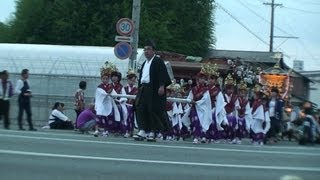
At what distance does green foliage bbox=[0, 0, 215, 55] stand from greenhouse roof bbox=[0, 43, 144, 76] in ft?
26.7

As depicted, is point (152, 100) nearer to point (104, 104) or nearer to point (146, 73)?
point (146, 73)

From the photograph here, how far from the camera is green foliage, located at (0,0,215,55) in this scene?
122 ft

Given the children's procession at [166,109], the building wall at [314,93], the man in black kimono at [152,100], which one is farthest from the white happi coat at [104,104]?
the building wall at [314,93]

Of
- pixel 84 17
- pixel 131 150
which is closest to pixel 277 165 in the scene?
pixel 131 150

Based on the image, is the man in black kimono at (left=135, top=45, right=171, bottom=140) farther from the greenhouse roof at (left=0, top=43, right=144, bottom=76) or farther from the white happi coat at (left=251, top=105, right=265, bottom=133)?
the greenhouse roof at (left=0, top=43, right=144, bottom=76)

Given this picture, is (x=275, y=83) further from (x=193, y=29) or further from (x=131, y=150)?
(x=131, y=150)

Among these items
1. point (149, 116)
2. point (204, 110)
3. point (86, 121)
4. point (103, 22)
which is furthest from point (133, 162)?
point (103, 22)

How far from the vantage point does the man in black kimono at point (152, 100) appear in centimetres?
1297

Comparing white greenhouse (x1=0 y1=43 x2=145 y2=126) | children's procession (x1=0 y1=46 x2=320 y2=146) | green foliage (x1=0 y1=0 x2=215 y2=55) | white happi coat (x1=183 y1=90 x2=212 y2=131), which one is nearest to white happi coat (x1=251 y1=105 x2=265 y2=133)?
children's procession (x1=0 y1=46 x2=320 y2=146)

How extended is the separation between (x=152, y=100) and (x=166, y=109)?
119 centimetres

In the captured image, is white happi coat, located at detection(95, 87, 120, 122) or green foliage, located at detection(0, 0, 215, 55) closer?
white happi coat, located at detection(95, 87, 120, 122)

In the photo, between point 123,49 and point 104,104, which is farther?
point 123,49

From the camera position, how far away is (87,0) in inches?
1487

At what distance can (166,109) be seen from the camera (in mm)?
14164
